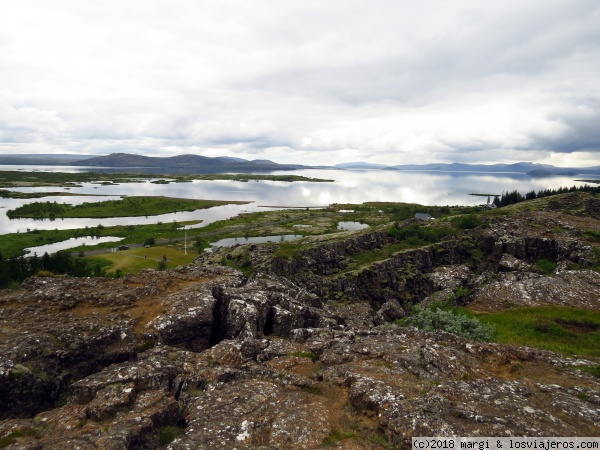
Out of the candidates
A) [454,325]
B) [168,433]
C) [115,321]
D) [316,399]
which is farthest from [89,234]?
[316,399]

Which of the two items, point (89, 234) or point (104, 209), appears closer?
point (89, 234)

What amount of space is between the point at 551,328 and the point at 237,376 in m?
22.8

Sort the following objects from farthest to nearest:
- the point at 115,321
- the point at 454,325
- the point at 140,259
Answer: the point at 140,259
the point at 454,325
the point at 115,321

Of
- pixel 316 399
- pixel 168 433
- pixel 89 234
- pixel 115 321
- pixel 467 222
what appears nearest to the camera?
pixel 168 433

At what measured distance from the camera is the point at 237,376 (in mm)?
15203

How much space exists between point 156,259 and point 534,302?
78.9 meters

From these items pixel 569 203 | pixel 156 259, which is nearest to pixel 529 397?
pixel 156 259

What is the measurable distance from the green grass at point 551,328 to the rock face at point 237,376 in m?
5.64

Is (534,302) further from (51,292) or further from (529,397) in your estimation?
(51,292)

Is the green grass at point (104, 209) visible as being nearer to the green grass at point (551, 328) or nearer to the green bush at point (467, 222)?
the green bush at point (467, 222)

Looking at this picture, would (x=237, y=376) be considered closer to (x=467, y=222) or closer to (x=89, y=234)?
(x=467, y=222)

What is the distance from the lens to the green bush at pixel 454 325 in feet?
73.7

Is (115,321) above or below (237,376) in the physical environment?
above

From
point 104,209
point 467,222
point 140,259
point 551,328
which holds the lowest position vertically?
point 140,259
